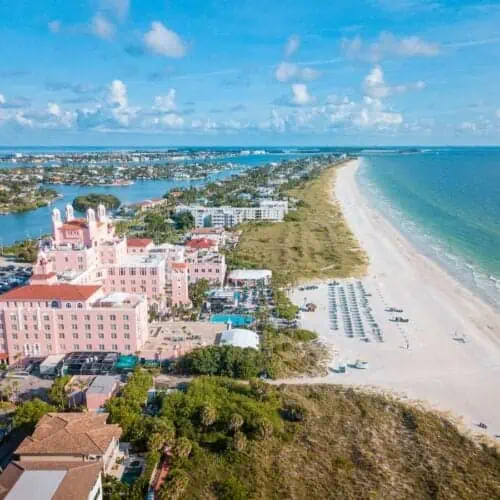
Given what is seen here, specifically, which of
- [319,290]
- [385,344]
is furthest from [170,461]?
[319,290]

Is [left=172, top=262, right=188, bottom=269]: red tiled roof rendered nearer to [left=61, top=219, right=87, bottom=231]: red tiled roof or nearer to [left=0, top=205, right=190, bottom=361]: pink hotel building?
[left=0, top=205, right=190, bottom=361]: pink hotel building

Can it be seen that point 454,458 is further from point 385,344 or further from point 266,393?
point 385,344

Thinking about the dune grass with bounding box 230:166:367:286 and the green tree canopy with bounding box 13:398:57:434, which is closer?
the green tree canopy with bounding box 13:398:57:434

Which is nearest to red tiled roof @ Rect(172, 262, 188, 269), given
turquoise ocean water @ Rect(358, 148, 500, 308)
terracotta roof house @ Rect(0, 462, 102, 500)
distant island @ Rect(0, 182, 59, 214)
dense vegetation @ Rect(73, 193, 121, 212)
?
terracotta roof house @ Rect(0, 462, 102, 500)

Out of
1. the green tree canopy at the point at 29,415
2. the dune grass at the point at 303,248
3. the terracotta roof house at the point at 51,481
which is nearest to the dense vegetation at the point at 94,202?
the dune grass at the point at 303,248

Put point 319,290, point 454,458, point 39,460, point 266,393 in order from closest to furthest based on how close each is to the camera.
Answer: point 39,460
point 454,458
point 266,393
point 319,290

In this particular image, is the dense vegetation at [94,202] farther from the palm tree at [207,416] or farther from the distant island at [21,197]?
the palm tree at [207,416]

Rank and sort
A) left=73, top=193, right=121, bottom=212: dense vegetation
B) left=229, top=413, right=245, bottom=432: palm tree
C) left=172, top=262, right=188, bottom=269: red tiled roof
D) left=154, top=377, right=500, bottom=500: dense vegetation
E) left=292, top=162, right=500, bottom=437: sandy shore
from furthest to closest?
1. left=73, top=193, right=121, bottom=212: dense vegetation
2. left=172, top=262, right=188, bottom=269: red tiled roof
3. left=292, top=162, right=500, bottom=437: sandy shore
4. left=229, top=413, right=245, bottom=432: palm tree
5. left=154, top=377, right=500, bottom=500: dense vegetation
